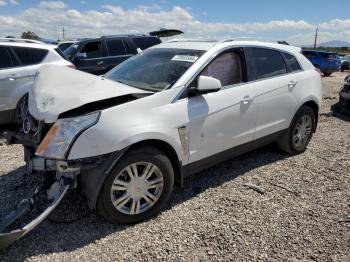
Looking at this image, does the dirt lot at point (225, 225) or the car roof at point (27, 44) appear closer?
the dirt lot at point (225, 225)

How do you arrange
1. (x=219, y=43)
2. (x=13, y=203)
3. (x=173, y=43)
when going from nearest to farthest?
(x=13, y=203) < (x=219, y=43) < (x=173, y=43)

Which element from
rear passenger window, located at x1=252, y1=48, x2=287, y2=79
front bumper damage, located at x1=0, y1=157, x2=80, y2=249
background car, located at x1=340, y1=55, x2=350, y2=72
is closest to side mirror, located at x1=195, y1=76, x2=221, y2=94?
rear passenger window, located at x1=252, y1=48, x2=287, y2=79

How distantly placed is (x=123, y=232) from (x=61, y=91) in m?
1.45

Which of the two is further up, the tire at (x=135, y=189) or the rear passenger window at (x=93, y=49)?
the rear passenger window at (x=93, y=49)

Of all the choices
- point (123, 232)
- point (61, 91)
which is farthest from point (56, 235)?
point (61, 91)

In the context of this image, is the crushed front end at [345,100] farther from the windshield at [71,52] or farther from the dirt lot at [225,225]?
the windshield at [71,52]

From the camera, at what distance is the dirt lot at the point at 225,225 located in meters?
3.03

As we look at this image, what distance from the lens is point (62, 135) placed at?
2982 mm

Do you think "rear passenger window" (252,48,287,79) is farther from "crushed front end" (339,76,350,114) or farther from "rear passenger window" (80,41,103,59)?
"rear passenger window" (80,41,103,59)

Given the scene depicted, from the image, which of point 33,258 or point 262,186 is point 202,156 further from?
point 33,258

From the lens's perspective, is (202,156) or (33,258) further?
(202,156)

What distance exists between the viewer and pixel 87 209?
3668 millimetres

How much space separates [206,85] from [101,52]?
7.30 metres

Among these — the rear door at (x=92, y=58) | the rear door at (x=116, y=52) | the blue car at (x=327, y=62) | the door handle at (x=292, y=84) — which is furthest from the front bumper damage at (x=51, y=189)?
the blue car at (x=327, y=62)
